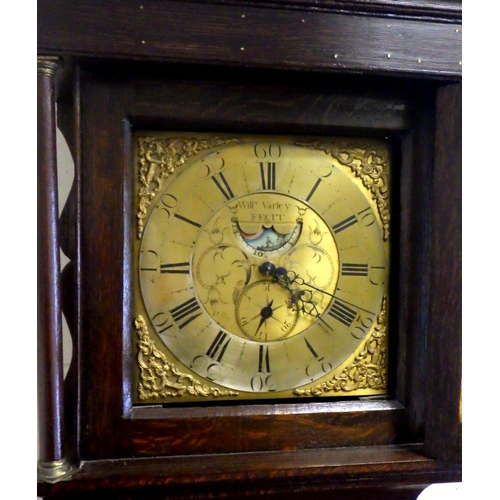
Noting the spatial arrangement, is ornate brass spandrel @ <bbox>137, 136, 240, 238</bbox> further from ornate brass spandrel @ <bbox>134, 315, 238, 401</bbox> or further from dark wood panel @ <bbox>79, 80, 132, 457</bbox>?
ornate brass spandrel @ <bbox>134, 315, 238, 401</bbox>

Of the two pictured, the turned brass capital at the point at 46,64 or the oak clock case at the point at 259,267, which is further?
the oak clock case at the point at 259,267

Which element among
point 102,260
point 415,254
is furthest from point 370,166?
point 102,260

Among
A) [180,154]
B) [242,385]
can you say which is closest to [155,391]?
[242,385]

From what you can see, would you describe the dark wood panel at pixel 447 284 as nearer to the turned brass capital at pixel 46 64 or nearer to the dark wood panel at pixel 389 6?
the dark wood panel at pixel 389 6

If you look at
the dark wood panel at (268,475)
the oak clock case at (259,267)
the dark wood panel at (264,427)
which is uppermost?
the oak clock case at (259,267)

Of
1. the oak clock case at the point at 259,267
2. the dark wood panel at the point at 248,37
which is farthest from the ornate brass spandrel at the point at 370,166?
the dark wood panel at the point at 248,37

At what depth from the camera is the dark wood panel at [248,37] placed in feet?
2.23

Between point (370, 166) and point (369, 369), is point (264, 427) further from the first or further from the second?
point (370, 166)

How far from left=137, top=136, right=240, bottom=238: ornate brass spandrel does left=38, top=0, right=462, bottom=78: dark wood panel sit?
13cm

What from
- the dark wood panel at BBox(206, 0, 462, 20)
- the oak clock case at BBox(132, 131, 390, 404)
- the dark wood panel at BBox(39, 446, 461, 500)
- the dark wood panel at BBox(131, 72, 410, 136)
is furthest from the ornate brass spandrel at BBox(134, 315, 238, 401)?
the dark wood panel at BBox(206, 0, 462, 20)

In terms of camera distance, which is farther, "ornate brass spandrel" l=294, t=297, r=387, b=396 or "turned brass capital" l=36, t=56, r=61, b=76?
"ornate brass spandrel" l=294, t=297, r=387, b=396

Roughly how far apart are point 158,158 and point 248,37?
235mm

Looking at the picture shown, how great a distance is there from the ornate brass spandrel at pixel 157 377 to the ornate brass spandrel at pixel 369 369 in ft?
0.70

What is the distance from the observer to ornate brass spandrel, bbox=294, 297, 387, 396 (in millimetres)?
825
